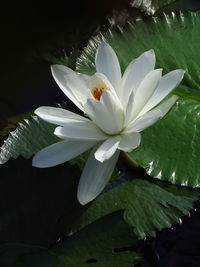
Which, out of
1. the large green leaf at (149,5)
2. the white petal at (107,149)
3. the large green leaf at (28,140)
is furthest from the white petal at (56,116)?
the large green leaf at (149,5)

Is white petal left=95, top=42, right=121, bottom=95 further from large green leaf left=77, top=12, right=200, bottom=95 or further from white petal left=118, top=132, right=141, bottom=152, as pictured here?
large green leaf left=77, top=12, right=200, bottom=95

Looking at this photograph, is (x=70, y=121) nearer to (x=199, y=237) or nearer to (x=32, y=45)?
(x=199, y=237)

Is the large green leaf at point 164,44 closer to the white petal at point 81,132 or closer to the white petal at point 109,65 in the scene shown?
the white petal at point 109,65

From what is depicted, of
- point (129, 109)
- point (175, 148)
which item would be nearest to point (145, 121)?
point (129, 109)

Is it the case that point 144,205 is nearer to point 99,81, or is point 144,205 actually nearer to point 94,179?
point 94,179

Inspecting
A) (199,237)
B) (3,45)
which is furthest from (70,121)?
(3,45)
